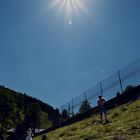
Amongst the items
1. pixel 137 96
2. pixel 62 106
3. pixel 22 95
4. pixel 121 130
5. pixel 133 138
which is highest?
pixel 22 95

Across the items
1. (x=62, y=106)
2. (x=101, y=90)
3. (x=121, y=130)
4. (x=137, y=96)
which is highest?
(x=62, y=106)

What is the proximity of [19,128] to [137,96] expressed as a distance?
42822mm

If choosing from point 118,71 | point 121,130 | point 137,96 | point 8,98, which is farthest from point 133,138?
point 8,98

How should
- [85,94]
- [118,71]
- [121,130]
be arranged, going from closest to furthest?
[121,130] → [118,71] → [85,94]

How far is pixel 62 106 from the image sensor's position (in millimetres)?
67625

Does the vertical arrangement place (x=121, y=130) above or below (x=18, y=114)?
below

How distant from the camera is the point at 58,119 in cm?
7762

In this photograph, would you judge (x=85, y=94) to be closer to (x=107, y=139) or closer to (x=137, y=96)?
(x=137, y=96)

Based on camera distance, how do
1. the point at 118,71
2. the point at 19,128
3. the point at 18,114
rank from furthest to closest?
the point at 18,114 < the point at 19,128 < the point at 118,71

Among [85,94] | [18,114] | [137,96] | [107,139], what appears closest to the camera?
[107,139]

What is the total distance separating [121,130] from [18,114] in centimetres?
6601

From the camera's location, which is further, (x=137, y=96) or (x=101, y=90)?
(x=101, y=90)

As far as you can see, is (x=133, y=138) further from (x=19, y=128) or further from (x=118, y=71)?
(x=19, y=128)

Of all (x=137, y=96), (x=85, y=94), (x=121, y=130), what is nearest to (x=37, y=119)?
Result: (x=85, y=94)
